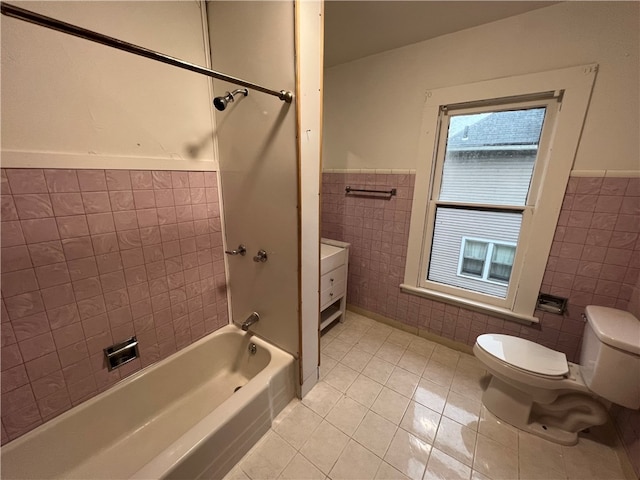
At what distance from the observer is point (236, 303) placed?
5.59 ft

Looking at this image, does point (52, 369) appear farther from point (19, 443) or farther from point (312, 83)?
point (312, 83)

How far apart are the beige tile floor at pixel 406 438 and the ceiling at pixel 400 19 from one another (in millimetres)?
2199

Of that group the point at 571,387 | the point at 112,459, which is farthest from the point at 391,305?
the point at 112,459

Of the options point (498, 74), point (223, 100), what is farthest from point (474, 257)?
point (223, 100)

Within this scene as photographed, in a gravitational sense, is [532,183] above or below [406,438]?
above

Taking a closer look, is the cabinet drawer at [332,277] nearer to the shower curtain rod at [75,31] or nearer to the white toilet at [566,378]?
the white toilet at [566,378]

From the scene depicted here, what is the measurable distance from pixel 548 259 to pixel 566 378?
649 mm

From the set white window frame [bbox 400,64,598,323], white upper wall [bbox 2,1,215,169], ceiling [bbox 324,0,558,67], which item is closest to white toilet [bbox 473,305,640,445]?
white window frame [bbox 400,64,598,323]

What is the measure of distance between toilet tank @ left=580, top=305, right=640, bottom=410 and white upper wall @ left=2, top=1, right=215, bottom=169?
2.19m

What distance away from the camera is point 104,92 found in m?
1.05

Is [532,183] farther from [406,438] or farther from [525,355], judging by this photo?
[406,438]

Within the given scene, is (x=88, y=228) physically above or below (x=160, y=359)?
above

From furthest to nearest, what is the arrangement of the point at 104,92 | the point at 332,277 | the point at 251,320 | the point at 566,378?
the point at 332,277 < the point at 251,320 < the point at 566,378 < the point at 104,92

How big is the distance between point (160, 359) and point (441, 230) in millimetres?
2050
